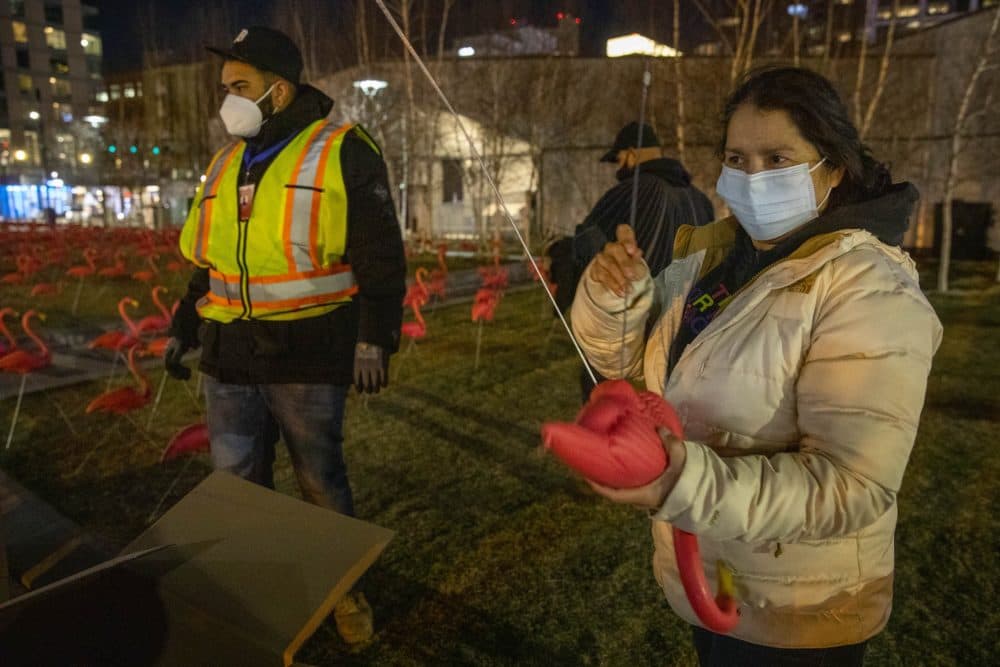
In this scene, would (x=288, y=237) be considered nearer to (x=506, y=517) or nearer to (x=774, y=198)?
(x=774, y=198)

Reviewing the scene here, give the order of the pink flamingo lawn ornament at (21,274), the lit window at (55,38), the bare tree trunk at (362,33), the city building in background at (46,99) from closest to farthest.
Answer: the pink flamingo lawn ornament at (21,274), the bare tree trunk at (362,33), the city building in background at (46,99), the lit window at (55,38)

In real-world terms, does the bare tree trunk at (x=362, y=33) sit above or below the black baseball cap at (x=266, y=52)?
above

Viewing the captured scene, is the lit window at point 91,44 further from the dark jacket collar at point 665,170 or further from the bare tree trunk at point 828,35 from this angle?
the dark jacket collar at point 665,170

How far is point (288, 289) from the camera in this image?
2.81 m

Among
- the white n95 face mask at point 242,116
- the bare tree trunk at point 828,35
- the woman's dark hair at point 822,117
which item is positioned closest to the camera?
the woman's dark hair at point 822,117

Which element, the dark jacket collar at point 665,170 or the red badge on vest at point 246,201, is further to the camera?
the dark jacket collar at point 665,170

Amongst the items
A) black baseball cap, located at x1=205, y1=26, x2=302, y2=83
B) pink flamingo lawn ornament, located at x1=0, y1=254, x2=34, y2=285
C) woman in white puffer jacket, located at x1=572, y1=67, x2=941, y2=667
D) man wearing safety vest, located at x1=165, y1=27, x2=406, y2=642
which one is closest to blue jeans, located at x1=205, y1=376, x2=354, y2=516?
man wearing safety vest, located at x1=165, y1=27, x2=406, y2=642

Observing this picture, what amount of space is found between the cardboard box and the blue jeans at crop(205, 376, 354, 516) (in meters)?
1.27

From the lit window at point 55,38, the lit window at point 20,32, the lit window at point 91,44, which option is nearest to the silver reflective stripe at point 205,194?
the lit window at point 20,32

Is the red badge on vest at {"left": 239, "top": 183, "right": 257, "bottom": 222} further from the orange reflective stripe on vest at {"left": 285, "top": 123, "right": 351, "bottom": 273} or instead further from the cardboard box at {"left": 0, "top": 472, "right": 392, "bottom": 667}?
the cardboard box at {"left": 0, "top": 472, "right": 392, "bottom": 667}

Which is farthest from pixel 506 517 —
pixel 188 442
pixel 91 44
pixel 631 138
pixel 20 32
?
pixel 91 44

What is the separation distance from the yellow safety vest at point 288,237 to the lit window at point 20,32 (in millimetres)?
86046

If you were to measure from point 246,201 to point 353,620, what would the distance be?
1775mm

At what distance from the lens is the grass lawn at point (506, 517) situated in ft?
10.6
